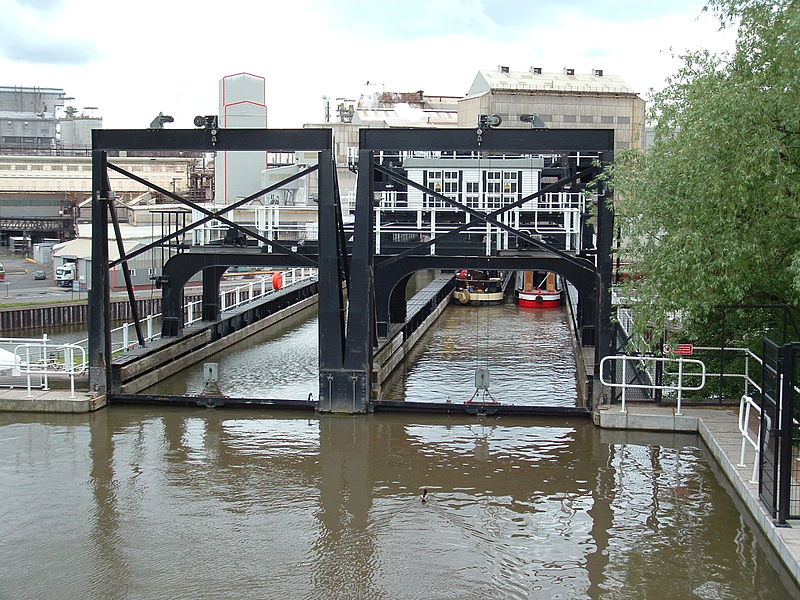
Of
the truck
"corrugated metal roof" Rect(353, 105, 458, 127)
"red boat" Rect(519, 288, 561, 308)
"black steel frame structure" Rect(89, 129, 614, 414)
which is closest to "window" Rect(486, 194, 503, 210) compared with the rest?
"red boat" Rect(519, 288, 561, 308)

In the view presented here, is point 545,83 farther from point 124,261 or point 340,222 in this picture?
point 124,261

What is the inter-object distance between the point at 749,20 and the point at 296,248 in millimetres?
11941

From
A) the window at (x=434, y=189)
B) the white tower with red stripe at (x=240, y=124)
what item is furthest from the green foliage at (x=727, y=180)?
the white tower with red stripe at (x=240, y=124)

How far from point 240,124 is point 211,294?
29071 mm

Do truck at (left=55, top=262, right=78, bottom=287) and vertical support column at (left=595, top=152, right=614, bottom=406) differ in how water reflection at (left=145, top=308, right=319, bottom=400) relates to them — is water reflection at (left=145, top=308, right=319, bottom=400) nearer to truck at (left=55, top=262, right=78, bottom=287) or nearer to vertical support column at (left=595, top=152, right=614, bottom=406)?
vertical support column at (left=595, top=152, right=614, bottom=406)

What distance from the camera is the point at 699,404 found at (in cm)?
1672

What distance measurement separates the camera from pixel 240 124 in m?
53.6

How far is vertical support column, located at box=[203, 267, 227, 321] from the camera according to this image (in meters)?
26.3

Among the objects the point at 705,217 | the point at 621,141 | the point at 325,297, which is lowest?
the point at 325,297

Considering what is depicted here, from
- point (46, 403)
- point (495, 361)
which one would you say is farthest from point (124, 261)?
point (495, 361)

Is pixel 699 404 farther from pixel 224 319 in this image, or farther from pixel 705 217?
pixel 224 319

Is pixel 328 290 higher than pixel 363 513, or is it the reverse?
pixel 328 290

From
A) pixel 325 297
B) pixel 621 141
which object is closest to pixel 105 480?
pixel 325 297

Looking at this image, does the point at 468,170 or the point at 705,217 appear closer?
the point at 705,217
